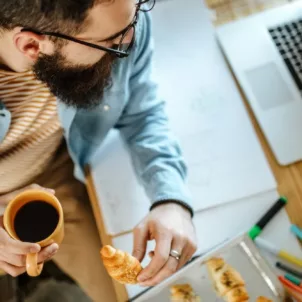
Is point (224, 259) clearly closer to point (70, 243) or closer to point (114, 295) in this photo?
point (114, 295)

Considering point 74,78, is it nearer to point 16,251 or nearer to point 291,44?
point 16,251

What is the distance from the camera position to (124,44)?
71 centimetres

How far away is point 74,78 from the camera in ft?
2.53

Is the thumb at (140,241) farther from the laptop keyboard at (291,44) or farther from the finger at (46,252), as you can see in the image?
the laptop keyboard at (291,44)

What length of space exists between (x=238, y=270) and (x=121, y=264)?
23cm

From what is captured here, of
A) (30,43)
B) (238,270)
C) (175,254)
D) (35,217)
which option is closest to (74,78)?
(30,43)

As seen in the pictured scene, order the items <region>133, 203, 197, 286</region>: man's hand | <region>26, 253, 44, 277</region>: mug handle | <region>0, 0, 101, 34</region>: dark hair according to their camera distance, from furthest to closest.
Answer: <region>133, 203, 197, 286</region>: man's hand < <region>26, 253, 44, 277</region>: mug handle < <region>0, 0, 101, 34</region>: dark hair

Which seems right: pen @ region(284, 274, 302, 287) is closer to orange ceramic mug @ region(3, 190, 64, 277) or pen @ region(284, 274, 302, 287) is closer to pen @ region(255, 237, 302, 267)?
pen @ region(255, 237, 302, 267)

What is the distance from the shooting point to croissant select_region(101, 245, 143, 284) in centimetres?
73

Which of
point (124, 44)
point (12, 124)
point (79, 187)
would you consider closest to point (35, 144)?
point (12, 124)

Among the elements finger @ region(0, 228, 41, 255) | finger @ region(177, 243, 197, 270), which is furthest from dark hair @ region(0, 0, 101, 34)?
finger @ region(177, 243, 197, 270)

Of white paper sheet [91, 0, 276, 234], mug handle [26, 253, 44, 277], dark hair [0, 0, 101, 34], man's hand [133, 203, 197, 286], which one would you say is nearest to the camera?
dark hair [0, 0, 101, 34]

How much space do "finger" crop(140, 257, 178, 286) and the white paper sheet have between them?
14 centimetres

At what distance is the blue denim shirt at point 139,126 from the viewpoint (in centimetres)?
88
